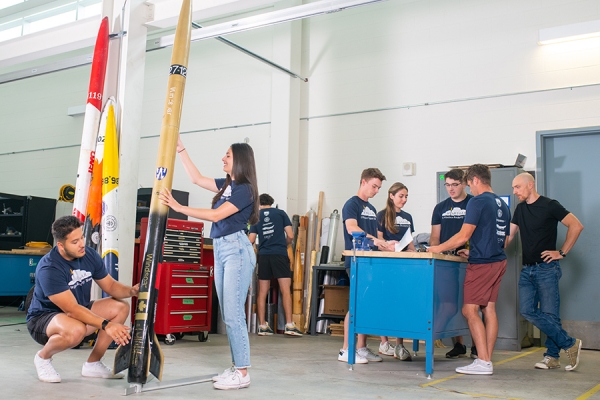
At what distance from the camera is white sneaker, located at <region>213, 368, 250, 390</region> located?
133 inches

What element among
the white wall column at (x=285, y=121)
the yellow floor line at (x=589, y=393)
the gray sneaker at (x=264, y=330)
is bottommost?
the gray sneaker at (x=264, y=330)

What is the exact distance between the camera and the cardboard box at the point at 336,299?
677cm

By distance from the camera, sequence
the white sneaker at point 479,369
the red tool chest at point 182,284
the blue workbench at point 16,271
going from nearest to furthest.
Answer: the white sneaker at point 479,369
the red tool chest at point 182,284
the blue workbench at point 16,271

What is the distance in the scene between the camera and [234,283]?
336 cm

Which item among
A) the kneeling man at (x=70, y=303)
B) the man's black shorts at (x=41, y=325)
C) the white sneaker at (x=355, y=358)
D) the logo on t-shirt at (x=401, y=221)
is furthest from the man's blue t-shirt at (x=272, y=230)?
the man's black shorts at (x=41, y=325)

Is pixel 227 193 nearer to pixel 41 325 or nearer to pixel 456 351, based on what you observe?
pixel 41 325

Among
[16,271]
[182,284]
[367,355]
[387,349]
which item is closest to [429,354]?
[367,355]

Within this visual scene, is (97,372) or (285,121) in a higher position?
(285,121)

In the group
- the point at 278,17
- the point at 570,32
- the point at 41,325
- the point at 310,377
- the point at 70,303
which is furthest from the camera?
the point at 570,32

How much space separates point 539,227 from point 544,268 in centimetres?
34

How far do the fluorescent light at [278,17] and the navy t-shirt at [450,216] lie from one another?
1804 mm

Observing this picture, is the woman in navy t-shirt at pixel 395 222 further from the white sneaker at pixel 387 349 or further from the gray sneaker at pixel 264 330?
the gray sneaker at pixel 264 330

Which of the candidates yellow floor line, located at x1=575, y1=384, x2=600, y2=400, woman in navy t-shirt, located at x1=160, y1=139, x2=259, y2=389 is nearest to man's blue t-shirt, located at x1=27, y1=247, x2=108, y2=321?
woman in navy t-shirt, located at x1=160, y1=139, x2=259, y2=389

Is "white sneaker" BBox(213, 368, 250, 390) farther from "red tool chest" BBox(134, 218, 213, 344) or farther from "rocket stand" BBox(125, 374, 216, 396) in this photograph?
"red tool chest" BBox(134, 218, 213, 344)
